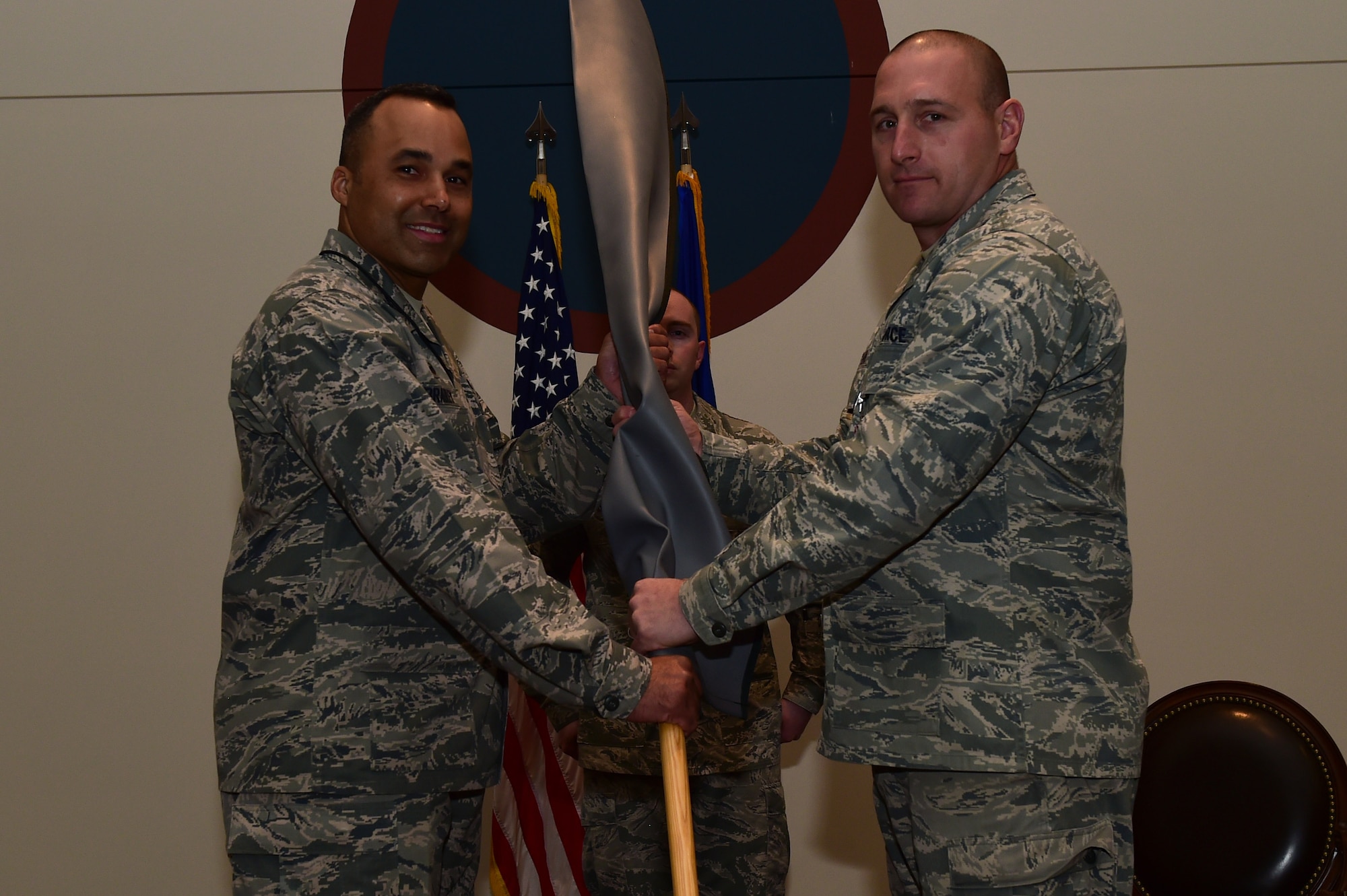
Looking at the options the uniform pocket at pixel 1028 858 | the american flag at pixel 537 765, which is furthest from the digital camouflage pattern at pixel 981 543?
the american flag at pixel 537 765

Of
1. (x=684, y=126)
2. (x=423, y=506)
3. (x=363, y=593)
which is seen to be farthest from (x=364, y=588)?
(x=684, y=126)

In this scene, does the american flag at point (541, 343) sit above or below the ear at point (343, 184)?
below

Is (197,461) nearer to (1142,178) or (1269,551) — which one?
(1142,178)

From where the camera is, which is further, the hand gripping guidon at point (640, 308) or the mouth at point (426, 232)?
the mouth at point (426, 232)

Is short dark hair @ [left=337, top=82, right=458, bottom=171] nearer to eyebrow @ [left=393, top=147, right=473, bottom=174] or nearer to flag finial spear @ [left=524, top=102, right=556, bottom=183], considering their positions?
eyebrow @ [left=393, top=147, right=473, bottom=174]

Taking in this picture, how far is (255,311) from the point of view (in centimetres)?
347

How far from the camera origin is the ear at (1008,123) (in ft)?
6.53

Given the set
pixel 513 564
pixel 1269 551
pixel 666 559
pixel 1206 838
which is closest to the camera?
pixel 513 564

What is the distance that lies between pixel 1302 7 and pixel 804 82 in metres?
1.57

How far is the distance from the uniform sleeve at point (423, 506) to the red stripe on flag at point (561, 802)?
1.32 metres

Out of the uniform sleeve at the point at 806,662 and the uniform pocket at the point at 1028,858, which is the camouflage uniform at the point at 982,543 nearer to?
the uniform pocket at the point at 1028,858

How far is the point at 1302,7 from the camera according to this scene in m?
3.44

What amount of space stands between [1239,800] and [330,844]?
1807mm

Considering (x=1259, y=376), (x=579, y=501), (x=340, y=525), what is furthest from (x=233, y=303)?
(x=1259, y=376)
